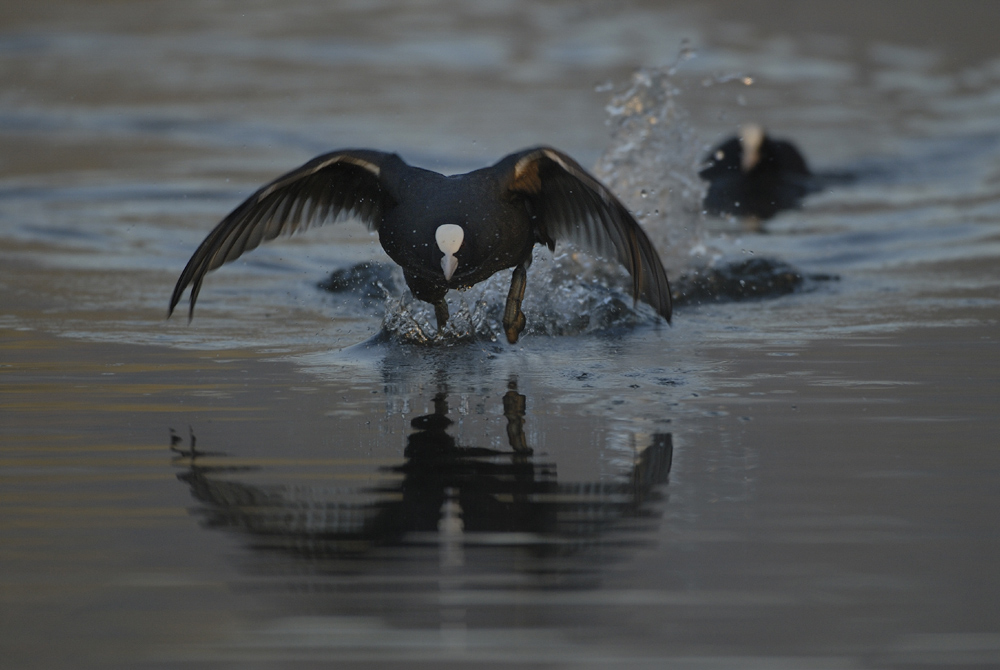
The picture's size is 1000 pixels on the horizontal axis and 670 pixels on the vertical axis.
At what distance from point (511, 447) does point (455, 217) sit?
133cm

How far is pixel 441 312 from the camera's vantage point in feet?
19.4

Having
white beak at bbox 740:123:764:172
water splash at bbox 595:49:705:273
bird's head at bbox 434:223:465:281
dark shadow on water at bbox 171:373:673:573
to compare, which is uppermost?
white beak at bbox 740:123:764:172

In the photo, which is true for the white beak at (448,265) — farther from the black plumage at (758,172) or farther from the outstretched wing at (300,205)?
the black plumage at (758,172)

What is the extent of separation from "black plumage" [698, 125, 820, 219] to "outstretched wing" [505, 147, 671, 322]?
18.5 feet

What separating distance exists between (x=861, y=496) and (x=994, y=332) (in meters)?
2.69

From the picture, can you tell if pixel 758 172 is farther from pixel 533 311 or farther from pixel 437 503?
pixel 437 503

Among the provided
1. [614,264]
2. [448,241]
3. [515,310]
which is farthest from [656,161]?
[448,241]

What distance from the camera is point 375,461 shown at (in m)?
3.95

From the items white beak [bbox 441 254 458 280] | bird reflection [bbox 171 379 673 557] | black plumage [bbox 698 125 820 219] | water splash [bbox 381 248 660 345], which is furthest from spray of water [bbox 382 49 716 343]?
black plumage [bbox 698 125 820 219]

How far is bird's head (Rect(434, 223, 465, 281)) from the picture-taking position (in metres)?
5.03

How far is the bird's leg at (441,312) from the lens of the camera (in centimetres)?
585

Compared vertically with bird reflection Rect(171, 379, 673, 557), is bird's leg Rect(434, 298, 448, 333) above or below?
above

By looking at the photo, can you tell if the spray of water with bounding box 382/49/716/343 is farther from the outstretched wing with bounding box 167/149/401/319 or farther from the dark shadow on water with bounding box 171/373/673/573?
the dark shadow on water with bounding box 171/373/673/573

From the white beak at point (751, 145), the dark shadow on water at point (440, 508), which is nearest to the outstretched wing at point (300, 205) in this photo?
the dark shadow on water at point (440, 508)
